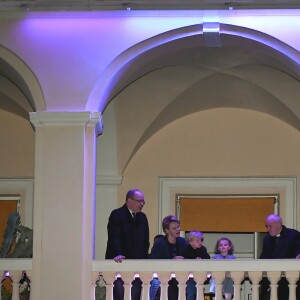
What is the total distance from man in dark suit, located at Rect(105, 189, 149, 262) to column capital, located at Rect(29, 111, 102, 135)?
3.21ft

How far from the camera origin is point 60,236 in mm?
13227

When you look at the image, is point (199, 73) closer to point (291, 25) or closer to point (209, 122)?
point (209, 122)

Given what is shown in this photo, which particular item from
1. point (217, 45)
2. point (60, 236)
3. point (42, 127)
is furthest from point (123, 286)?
point (217, 45)

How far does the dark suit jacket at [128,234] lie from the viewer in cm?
1355

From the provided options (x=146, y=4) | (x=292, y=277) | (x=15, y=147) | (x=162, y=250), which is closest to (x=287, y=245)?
(x=292, y=277)

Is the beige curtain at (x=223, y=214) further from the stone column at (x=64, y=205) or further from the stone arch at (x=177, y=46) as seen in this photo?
the stone column at (x=64, y=205)

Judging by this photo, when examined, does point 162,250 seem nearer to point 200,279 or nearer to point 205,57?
point 200,279

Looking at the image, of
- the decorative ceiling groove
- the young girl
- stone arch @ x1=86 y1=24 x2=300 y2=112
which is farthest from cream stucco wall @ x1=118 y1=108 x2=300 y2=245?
the decorative ceiling groove

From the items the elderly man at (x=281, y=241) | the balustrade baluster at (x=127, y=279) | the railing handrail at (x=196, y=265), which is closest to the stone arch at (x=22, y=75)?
the railing handrail at (x=196, y=265)

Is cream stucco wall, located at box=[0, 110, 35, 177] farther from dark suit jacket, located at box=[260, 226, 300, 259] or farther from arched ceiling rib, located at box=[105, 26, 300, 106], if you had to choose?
dark suit jacket, located at box=[260, 226, 300, 259]

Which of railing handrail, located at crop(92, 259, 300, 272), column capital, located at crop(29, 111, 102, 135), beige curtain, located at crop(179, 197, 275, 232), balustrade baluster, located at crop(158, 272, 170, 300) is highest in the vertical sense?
column capital, located at crop(29, 111, 102, 135)

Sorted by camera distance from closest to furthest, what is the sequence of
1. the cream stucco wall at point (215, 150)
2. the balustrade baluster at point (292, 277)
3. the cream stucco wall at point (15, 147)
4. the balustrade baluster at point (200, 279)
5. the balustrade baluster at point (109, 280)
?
the balustrade baluster at point (292, 277)
the balustrade baluster at point (200, 279)
the balustrade baluster at point (109, 280)
the cream stucco wall at point (215, 150)
the cream stucco wall at point (15, 147)

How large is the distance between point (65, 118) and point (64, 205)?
0.99 metres

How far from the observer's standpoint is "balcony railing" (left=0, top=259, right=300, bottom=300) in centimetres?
1305
